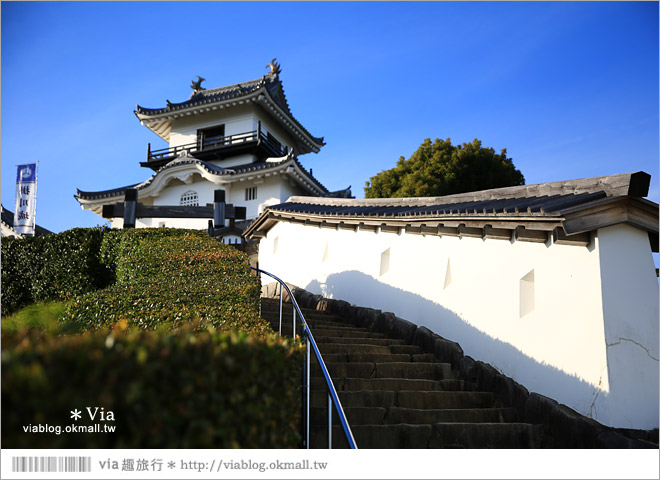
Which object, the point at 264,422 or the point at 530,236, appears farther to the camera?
the point at 530,236

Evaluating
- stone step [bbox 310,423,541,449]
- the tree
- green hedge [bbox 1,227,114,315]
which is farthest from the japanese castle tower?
stone step [bbox 310,423,541,449]

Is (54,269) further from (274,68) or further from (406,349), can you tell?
(274,68)

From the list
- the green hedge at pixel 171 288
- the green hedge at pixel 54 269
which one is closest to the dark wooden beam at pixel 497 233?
the green hedge at pixel 171 288

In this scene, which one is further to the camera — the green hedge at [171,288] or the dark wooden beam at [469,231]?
the dark wooden beam at [469,231]

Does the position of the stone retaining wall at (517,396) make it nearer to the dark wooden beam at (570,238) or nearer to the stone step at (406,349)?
the stone step at (406,349)

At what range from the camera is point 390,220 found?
9164 mm

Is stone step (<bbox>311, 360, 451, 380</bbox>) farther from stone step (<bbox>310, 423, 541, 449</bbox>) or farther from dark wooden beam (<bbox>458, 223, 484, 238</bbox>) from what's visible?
dark wooden beam (<bbox>458, 223, 484, 238</bbox>)

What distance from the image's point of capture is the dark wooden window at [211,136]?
29109mm

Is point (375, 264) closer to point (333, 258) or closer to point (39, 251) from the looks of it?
point (333, 258)

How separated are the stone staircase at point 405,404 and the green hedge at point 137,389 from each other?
2.28 metres

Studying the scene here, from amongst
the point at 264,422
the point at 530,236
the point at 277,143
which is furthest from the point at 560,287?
the point at 277,143

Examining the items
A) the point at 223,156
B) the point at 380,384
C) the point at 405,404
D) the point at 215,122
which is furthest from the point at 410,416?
the point at 215,122

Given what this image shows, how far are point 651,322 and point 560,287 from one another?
968mm

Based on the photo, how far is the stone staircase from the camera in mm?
5039
